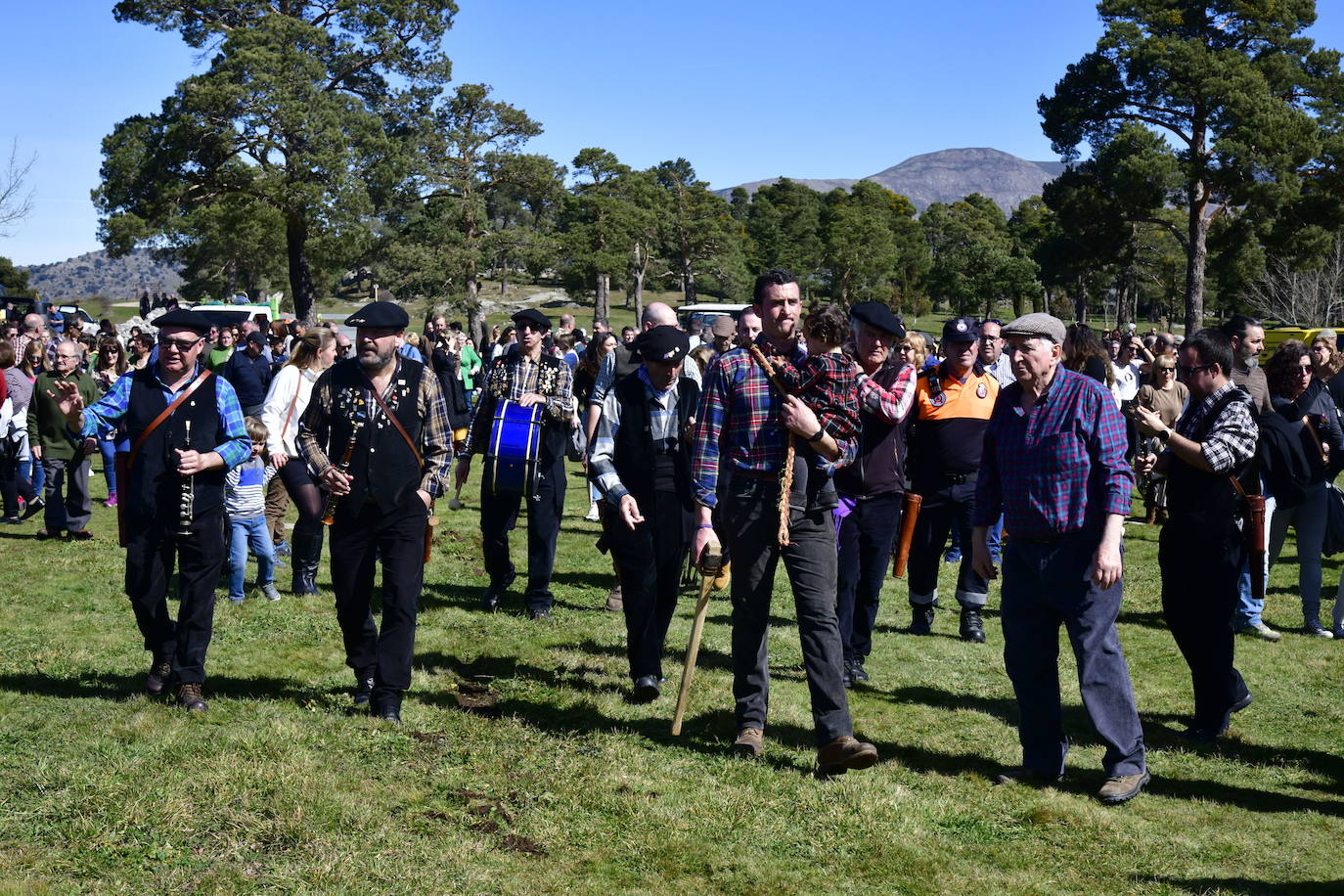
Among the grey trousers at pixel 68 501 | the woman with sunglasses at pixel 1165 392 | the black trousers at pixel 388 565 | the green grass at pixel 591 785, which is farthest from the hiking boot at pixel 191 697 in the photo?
the woman with sunglasses at pixel 1165 392

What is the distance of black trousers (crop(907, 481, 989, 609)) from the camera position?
8141 millimetres

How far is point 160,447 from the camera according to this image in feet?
20.7

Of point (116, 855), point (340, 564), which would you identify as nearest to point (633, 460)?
point (340, 564)

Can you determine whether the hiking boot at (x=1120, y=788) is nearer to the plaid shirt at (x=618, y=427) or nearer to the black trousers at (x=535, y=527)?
the plaid shirt at (x=618, y=427)

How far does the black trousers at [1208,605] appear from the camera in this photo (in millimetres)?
6430

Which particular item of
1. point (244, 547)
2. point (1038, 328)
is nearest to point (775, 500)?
point (1038, 328)

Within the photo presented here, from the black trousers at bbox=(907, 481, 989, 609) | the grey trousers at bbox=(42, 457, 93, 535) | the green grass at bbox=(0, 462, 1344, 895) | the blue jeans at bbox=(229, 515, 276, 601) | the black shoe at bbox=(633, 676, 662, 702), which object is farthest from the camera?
the grey trousers at bbox=(42, 457, 93, 535)

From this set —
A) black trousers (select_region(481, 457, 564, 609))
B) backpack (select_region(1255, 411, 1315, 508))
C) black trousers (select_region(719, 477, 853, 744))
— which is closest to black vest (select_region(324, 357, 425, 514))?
black trousers (select_region(719, 477, 853, 744))

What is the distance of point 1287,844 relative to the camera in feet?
16.5

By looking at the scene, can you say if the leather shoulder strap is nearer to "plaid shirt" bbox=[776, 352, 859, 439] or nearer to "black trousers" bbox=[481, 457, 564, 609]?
"black trousers" bbox=[481, 457, 564, 609]

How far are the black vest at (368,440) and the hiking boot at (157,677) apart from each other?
162 cm

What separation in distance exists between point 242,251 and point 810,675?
7874cm

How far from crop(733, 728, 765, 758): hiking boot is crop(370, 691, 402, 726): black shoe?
1834 millimetres

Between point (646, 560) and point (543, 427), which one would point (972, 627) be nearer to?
point (646, 560)
